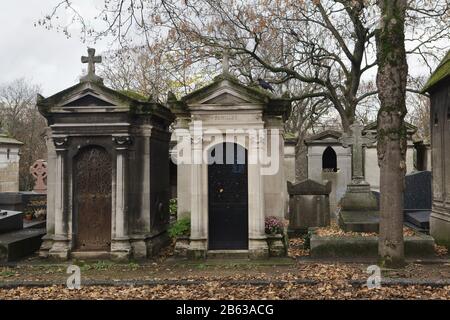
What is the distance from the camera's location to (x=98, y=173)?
9.40 meters

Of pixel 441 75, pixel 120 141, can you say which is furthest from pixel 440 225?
pixel 120 141

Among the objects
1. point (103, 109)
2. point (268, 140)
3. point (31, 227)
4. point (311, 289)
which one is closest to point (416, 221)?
point (268, 140)

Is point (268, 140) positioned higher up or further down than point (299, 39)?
further down

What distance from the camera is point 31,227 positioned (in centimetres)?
1187

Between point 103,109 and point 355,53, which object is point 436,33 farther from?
point 103,109

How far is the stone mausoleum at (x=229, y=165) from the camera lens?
9.16 m

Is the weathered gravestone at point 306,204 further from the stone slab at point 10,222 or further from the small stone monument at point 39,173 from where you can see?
the small stone monument at point 39,173

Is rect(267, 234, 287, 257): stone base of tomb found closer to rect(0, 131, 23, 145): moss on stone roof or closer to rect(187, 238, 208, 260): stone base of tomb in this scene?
rect(187, 238, 208, 260): stone base of tomb

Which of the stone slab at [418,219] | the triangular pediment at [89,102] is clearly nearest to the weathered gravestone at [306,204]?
the stone slab at [418,219]

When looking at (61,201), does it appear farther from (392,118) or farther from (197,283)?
(392,118)

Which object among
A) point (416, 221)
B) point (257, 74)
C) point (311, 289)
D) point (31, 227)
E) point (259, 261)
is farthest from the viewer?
point (257, 74)

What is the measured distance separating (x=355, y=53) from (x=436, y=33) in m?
3.21

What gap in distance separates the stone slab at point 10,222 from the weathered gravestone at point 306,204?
7.11 metres


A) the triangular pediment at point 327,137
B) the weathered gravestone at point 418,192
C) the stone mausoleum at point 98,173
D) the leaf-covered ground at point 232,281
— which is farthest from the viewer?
the triangular pediment at point 327,137
